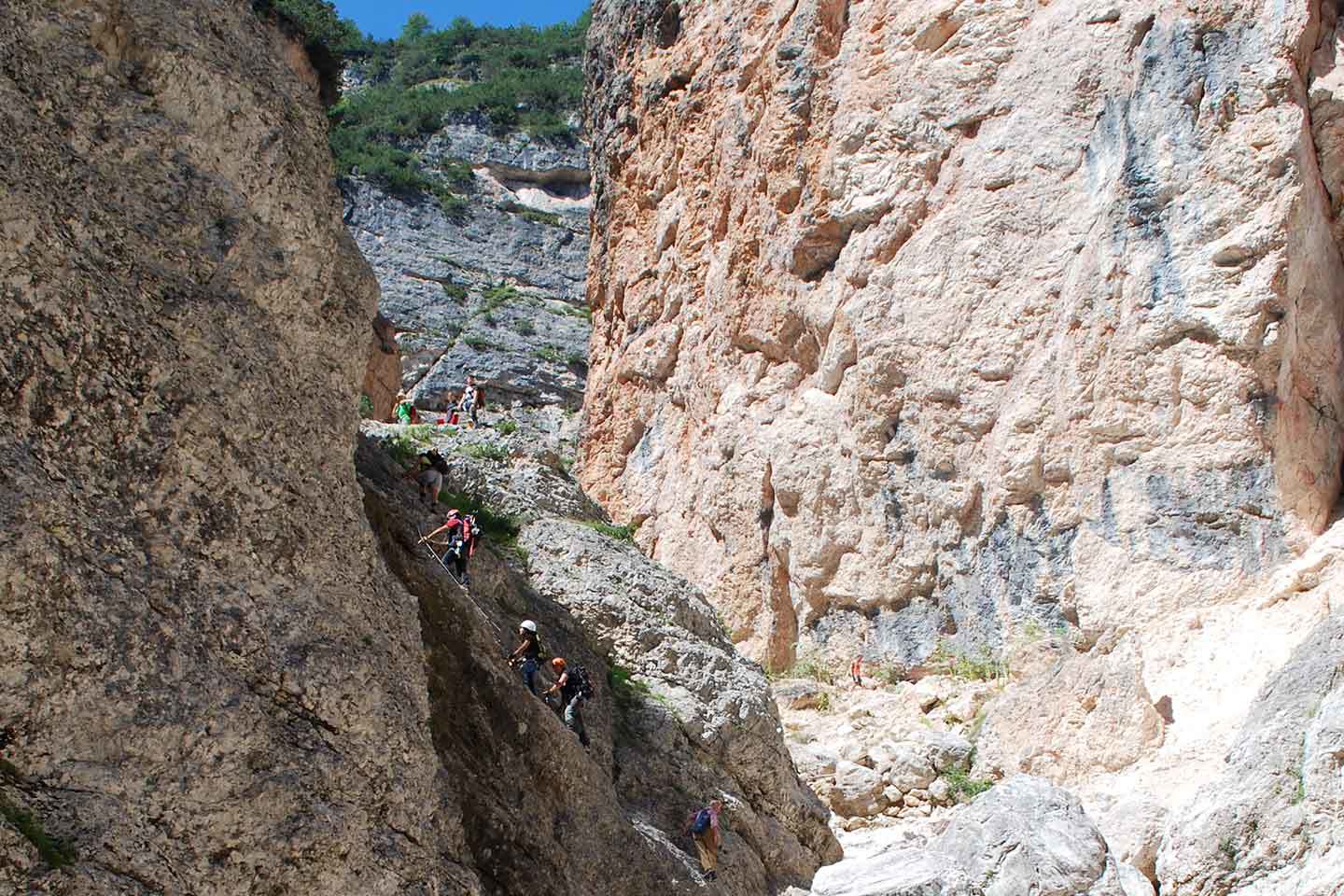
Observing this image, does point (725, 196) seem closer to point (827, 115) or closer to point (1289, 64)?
point (827, 115)

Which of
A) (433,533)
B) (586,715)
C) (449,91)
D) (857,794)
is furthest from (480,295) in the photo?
(586,715)

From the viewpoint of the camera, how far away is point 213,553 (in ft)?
23.4

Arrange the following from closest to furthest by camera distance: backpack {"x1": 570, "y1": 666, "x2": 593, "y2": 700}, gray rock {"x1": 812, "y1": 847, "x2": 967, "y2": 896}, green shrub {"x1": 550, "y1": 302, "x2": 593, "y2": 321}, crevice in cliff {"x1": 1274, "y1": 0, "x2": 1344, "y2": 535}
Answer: backpack {"x1": 570, "y1": 666, "x2": 593, "y2": 700}, gray rock {"x1": 812, "y1": 847, "x2": 967, "y2": 896}, crevice in cliff {"x1": 1274, "y1": 0, "x2": 1344, "y2": 535}, green shrub {"x1": 550, "y1": 302, "x2": 593, "y2": 321}

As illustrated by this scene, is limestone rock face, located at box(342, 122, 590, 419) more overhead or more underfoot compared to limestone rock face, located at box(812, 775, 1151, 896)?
more overhead

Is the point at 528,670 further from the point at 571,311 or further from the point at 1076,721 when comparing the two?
the point at 571,311

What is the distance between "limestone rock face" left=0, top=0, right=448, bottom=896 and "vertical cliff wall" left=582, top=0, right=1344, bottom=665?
12.3 meters

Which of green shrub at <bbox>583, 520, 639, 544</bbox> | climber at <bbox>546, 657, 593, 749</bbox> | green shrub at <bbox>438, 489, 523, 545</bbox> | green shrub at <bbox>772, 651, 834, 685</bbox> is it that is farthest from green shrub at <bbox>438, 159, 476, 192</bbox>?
climber at <bbox>546, 657, 593, 749</bbox>

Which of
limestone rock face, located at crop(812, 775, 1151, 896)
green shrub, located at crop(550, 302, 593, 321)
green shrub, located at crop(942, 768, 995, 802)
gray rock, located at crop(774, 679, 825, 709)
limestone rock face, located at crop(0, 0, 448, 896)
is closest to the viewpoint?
limestone rock face, located at crop(0, 0, 448, 896)

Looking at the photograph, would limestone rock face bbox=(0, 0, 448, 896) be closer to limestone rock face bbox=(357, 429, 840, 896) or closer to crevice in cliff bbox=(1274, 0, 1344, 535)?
limestone rock face bbox=(357, 429, 840, 896)

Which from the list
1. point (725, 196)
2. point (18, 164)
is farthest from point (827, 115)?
point (18, 164)

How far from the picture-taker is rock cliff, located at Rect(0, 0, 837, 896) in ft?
21.0

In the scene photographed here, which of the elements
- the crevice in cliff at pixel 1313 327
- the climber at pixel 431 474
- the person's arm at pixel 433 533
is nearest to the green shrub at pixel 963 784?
the crevice in cliff at pixel 1313 327

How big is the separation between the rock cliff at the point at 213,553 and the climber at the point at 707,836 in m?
0.66

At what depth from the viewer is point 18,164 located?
7.20 meters
